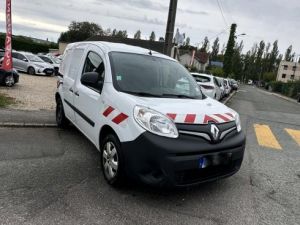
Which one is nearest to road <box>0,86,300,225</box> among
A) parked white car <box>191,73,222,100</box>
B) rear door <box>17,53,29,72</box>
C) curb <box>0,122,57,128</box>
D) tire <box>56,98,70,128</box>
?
tire <box>56,98,70,128</box>

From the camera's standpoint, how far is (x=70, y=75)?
6434 mm

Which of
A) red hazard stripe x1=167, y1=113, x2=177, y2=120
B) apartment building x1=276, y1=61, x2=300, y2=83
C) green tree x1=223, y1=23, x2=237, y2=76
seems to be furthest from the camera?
apartment building x1=276, y1=61, x2=300, y2=83

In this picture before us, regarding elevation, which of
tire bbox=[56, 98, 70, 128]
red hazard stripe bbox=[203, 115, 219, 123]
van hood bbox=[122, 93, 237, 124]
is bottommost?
tire bbox=[56, 98, 70, 128]

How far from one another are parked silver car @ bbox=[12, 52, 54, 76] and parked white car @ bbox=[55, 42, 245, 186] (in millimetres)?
19027

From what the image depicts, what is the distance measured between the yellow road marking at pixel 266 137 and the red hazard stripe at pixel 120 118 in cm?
493

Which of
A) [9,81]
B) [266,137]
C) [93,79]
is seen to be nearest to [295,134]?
[266,137]

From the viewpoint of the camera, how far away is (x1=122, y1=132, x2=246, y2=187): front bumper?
3.72 metres

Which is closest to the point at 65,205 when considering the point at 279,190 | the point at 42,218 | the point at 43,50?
the point at 42,218

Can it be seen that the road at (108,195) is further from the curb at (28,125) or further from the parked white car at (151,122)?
the curb at (28,125)

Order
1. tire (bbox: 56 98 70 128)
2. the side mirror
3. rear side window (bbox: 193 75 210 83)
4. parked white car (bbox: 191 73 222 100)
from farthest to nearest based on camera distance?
Answer: 1. rear side window (bbox: 193 75 210 83)
2. parked white car (bbox: 191 73 222 100)
3. tire (bbox: 56 98 70 128)
4. the side mirror

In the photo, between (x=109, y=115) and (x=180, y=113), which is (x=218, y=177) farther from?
(x=109, y=115)

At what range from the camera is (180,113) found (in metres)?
4.04

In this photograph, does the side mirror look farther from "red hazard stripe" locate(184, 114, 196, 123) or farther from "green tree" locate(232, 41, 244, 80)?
"green tree" locate(232, 41, 244, 80)

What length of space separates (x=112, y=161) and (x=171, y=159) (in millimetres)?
975
